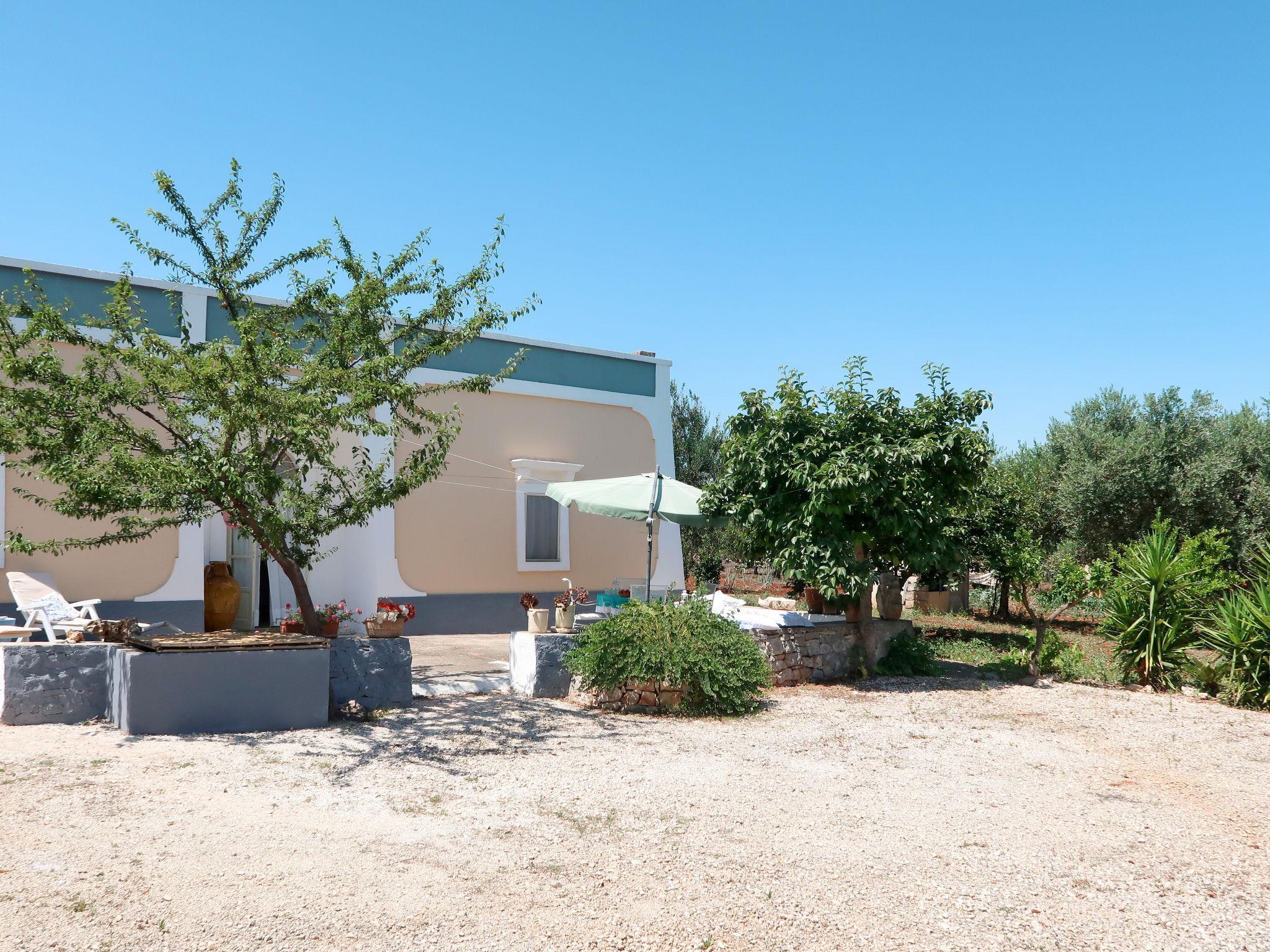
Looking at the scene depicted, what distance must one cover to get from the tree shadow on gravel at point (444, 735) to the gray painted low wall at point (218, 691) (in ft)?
0.40

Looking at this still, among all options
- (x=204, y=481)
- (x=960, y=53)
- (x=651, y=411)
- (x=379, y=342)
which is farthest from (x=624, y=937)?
(x=651, y=411)

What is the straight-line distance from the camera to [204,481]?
5895 millimetres

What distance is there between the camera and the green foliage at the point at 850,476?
8.50m

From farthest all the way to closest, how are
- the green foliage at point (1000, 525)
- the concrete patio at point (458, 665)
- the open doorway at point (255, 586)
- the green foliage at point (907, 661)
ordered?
the open doorway at point (255, 586) < the green foliage at point (1000, 525) < the green foliage at point (907, 661) < the concrete patio at point (458, 665)

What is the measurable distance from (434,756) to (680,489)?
466 cm

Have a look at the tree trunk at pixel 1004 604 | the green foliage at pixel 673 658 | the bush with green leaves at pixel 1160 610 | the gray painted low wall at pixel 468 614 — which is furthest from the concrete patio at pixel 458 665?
the tree trunk at pixel 1004 604

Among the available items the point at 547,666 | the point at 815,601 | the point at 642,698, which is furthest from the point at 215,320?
the point at 815,601

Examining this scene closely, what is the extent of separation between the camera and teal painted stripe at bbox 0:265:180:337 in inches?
374

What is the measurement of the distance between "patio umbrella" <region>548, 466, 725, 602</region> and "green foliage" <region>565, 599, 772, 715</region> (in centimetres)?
132

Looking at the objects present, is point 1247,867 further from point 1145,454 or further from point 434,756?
point 1145,454

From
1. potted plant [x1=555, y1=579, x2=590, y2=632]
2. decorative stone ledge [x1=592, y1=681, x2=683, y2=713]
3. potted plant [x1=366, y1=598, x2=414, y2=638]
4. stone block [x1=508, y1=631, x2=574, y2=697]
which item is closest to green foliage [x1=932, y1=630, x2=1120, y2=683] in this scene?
decorative stone ledge [x1=592, y1=681, x2=683, y2=713]

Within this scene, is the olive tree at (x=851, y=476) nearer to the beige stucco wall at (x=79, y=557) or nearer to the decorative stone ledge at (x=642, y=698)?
the decorative stone ledge at (x=642, y=698)

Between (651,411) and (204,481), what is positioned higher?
(651,411)

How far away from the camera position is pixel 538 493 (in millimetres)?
12984
